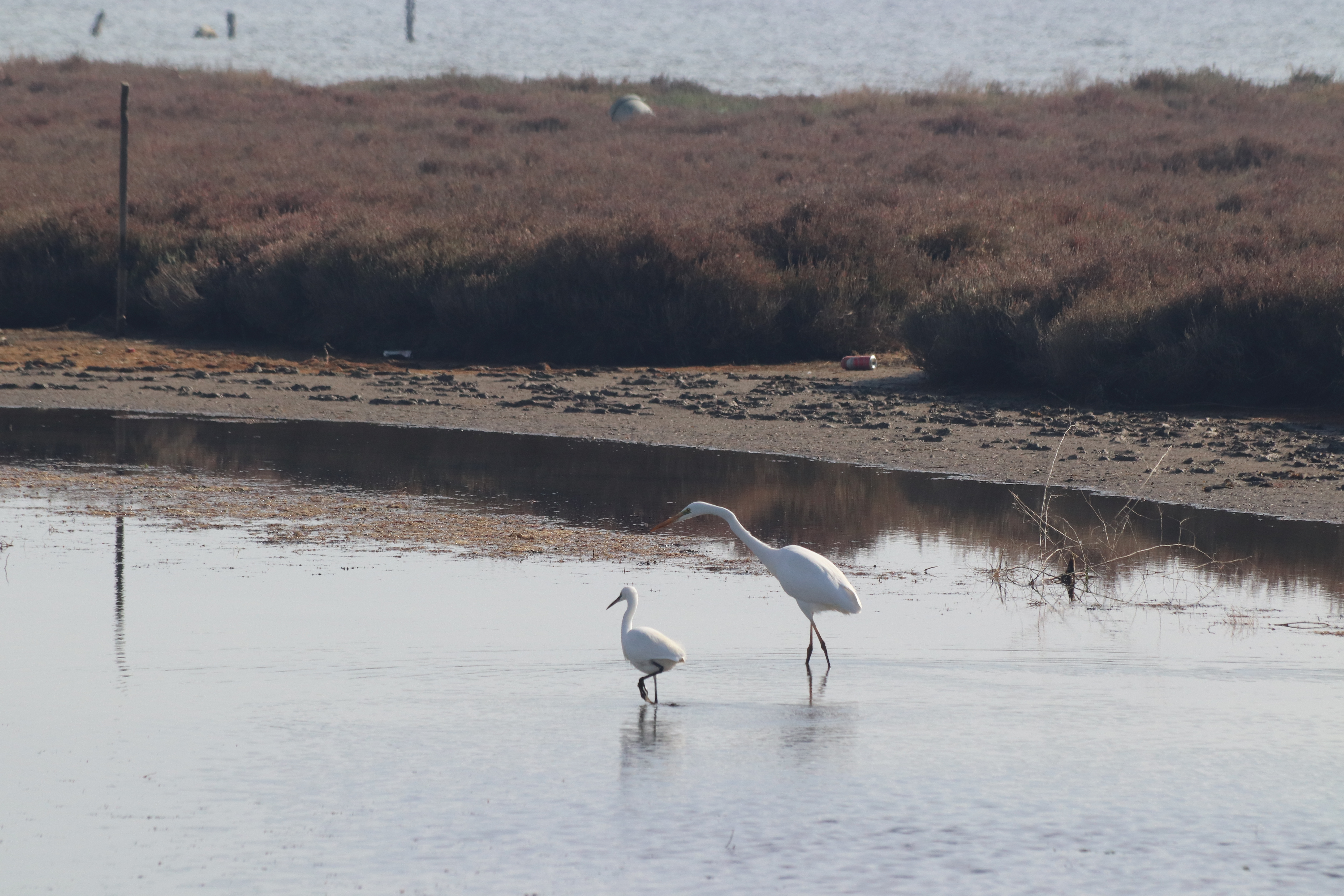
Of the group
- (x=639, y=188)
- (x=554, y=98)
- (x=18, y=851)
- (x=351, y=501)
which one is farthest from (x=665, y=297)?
(x=554, y=98)

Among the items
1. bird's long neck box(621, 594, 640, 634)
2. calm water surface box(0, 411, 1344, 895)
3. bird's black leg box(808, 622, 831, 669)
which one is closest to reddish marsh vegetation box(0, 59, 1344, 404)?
calm water surface box(0, 411, 1344, 895)

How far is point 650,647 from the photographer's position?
6.38 meters

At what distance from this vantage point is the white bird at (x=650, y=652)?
6.37 metres

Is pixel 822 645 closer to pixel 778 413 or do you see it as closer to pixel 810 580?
pixel 810 580

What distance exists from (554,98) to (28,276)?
23980 mm

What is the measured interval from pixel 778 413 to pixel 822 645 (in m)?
9.20

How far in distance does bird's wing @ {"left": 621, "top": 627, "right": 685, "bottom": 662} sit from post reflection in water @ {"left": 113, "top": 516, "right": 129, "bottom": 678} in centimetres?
215

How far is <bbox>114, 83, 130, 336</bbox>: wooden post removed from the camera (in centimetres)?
2328

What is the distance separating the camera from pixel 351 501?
Result: 11391 mm

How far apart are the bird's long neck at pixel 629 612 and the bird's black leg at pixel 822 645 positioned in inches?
32.6

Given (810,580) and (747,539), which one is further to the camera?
(747,539)

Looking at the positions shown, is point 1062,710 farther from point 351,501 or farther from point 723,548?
point 351,501

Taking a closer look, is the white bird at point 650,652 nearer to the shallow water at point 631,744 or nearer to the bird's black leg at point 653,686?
the bird's black leg at point 653,686

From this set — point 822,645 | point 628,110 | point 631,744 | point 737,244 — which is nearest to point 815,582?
point 822,645
